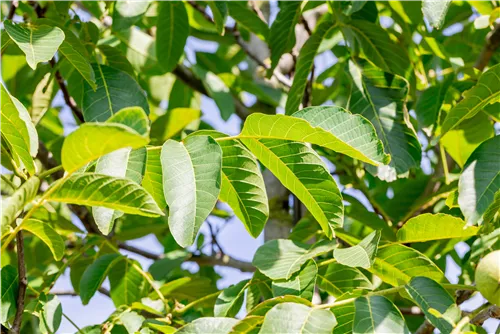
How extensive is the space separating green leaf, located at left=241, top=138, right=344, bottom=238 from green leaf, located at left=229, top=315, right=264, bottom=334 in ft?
0.67

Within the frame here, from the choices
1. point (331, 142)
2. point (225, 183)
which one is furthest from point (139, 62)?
point (331, 142)

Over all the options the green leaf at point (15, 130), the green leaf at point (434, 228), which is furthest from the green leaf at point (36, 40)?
the green leaf at point (434, 228)

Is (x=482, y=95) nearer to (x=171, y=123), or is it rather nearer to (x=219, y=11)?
(x=219, y=11)

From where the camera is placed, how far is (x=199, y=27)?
2.25 metres

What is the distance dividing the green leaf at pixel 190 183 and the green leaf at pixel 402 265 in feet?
1.13

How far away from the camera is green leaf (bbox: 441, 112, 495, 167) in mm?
1554

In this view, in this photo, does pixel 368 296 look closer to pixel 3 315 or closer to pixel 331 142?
pixel 331 142

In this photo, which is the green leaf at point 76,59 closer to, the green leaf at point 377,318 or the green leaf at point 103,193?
the green leaf at point 103,193

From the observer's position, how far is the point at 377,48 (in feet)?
5.17

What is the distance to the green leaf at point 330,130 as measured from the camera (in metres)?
0.93

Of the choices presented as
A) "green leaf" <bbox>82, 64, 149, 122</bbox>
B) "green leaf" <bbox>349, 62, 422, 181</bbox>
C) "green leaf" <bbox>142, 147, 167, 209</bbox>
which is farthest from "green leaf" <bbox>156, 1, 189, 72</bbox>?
"green leaf" <bbox>142, 147, 167, 209</bbox>

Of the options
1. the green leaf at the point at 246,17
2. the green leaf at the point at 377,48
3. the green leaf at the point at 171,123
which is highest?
the green leaf at the point at 377,48

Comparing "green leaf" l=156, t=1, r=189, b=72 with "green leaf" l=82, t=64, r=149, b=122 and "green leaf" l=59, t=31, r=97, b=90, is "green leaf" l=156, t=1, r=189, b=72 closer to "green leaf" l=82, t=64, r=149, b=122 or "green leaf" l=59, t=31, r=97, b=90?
"green leaf" l=82, t=64, r=149, b=122

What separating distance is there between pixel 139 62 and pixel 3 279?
106 cm
